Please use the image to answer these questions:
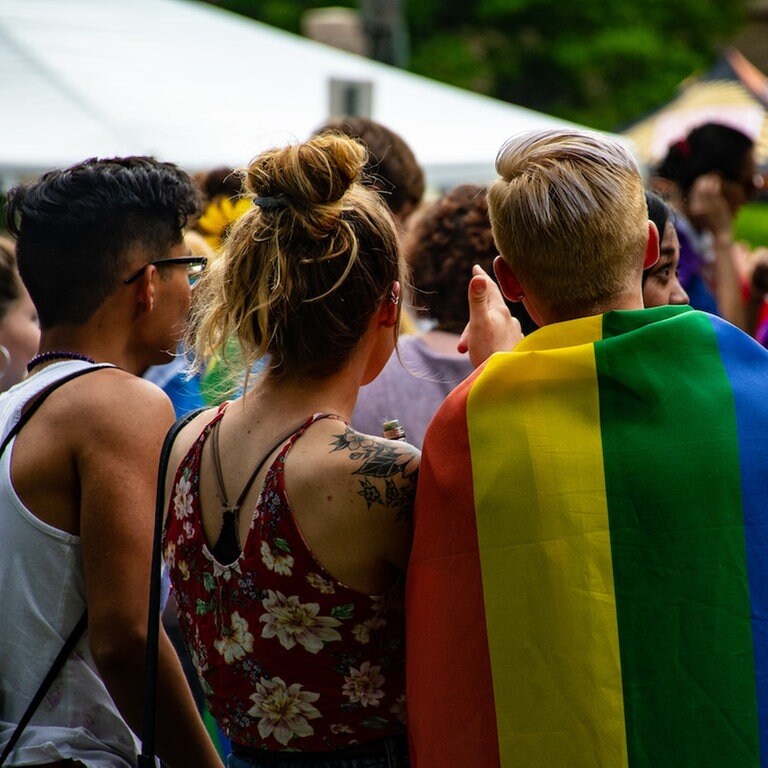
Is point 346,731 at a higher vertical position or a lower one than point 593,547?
lower

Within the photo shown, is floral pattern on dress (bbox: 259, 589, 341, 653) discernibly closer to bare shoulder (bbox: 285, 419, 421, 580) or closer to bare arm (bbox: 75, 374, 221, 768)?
bare shoulder (bbox: 285, 419, 421, 580)

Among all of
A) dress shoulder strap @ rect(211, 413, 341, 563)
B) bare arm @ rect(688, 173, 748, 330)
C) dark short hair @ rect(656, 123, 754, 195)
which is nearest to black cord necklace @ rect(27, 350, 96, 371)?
dress shoulder strap @ rect(211, 413, 341, 563)

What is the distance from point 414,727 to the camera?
190cm

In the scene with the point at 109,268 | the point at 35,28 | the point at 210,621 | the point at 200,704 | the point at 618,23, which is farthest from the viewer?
the point at 618,23

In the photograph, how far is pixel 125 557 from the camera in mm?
2186

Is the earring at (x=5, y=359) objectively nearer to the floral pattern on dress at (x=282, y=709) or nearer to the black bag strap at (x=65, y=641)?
the black bag strap at (x=65, y=641)

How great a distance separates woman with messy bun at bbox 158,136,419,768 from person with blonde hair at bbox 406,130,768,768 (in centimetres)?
8

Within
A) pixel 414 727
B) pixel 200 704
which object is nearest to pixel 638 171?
pixel 414 727

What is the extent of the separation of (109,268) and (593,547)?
1.17 m

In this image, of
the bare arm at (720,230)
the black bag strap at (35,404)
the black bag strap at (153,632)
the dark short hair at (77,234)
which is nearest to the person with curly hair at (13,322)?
the dark short hair at (77,234)

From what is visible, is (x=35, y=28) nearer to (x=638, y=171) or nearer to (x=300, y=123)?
(x=300, y=123)

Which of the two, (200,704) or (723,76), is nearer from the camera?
(200,704)

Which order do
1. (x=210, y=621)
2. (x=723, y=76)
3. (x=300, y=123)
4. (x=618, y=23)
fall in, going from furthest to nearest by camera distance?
(x=618, y=23) < (x=723, y=76) < (x=300, y=123) < (x=210, y=621)

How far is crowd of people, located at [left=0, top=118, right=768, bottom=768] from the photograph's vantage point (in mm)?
1826
